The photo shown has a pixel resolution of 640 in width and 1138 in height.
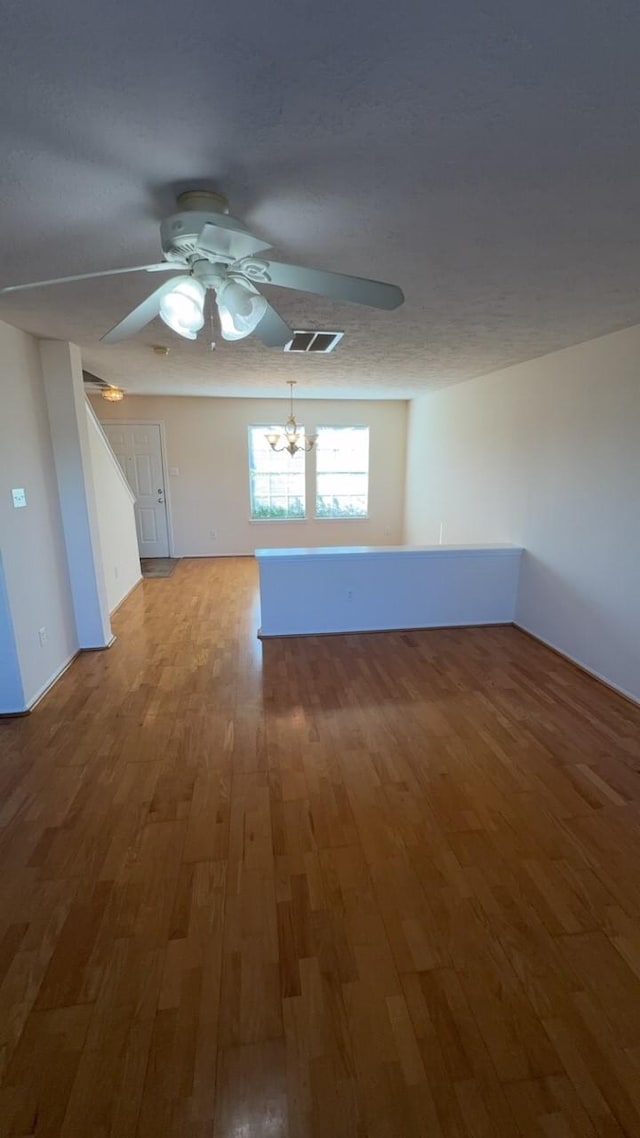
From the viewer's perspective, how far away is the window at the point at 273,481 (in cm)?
674

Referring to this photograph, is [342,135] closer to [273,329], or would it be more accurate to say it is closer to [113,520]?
[273,329]

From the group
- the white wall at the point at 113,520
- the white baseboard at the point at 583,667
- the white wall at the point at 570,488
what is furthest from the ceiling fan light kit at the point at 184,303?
the white baseboard at the point at 583,667

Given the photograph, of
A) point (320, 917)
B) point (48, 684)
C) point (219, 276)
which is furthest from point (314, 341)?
point (320, 917)

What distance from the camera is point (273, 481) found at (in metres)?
6.90

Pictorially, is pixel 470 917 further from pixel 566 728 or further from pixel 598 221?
pixel 598 221

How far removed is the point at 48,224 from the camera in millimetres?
1544

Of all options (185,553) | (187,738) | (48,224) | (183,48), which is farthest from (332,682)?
(185,553)

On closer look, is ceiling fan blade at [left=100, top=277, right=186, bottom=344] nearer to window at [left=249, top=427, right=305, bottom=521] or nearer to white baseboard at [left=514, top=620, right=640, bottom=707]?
white baseboard at [left=514, top=620, right=640, bottom=707]

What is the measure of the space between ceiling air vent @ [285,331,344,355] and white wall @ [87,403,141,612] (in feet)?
6.52

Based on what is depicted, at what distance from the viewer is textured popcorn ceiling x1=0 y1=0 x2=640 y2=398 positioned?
85 cm

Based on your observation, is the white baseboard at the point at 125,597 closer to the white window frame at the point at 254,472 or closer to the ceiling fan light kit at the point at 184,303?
the white window frame at the point at 254,472

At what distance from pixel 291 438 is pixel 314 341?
2748 mm

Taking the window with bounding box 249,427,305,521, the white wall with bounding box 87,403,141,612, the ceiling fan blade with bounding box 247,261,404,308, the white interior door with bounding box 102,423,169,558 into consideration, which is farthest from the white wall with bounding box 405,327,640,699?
the white interior door with bounding box 102,423,169,558

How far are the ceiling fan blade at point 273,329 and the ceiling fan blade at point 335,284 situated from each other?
7.1 inches
